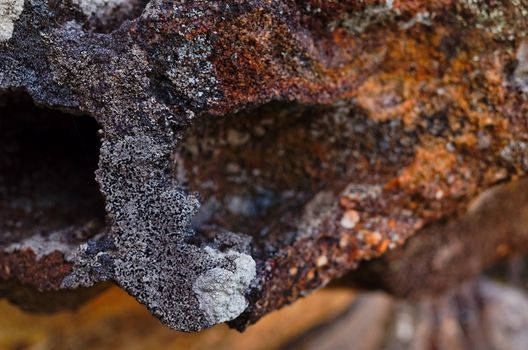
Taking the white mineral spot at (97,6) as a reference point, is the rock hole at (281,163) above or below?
below

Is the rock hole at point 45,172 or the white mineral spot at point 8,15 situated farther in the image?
the rock hole at point 45,172

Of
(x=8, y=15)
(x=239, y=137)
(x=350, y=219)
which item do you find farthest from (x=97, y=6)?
(x=350, y=219)

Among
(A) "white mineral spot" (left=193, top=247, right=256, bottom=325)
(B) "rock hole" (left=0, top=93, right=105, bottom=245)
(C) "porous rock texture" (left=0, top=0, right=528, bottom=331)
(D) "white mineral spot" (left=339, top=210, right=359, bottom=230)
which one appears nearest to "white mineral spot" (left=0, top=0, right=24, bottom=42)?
(C) "porous rock texture" (left=0, top=0, right=528, bottom=331)

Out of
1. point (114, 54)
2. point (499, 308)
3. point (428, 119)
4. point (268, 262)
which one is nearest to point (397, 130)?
point (428, 119)

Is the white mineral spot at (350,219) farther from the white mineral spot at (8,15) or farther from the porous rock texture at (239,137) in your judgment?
the white mineral spot at (8,15)

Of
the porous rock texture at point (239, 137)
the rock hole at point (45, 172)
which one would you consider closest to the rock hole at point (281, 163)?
the porous rock texture at point (239, 137)

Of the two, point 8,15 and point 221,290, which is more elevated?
point 8,15

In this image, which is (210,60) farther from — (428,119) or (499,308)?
(499,308)

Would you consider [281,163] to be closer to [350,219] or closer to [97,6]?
[350,219]
